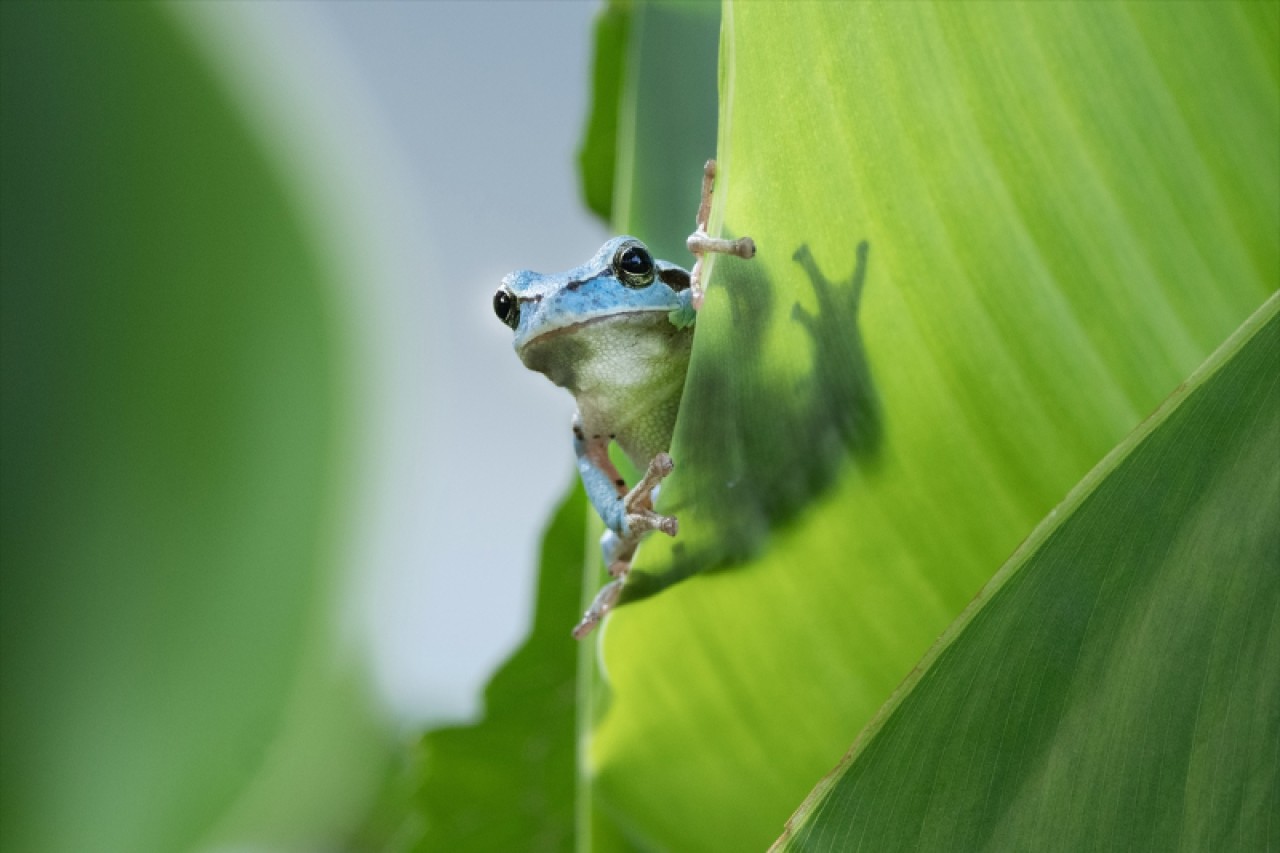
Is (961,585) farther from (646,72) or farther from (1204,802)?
(646,72)

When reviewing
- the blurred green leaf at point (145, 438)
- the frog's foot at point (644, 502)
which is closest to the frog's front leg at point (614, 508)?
the frog's foot at point (644, 502)

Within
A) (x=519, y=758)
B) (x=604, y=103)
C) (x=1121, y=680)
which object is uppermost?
(x=604, y=103)

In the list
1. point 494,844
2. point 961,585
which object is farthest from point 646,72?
point 494,844

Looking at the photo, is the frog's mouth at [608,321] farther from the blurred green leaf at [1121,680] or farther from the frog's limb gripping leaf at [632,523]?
the blurred green leaf at [1121,680]

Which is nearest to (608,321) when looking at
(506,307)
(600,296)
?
(600,296)

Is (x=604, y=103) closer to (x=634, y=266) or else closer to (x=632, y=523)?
(x=634, y=266)

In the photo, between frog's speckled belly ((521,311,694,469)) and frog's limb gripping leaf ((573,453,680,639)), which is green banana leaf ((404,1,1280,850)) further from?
frog's speckled belly ((521,311,694,469))
